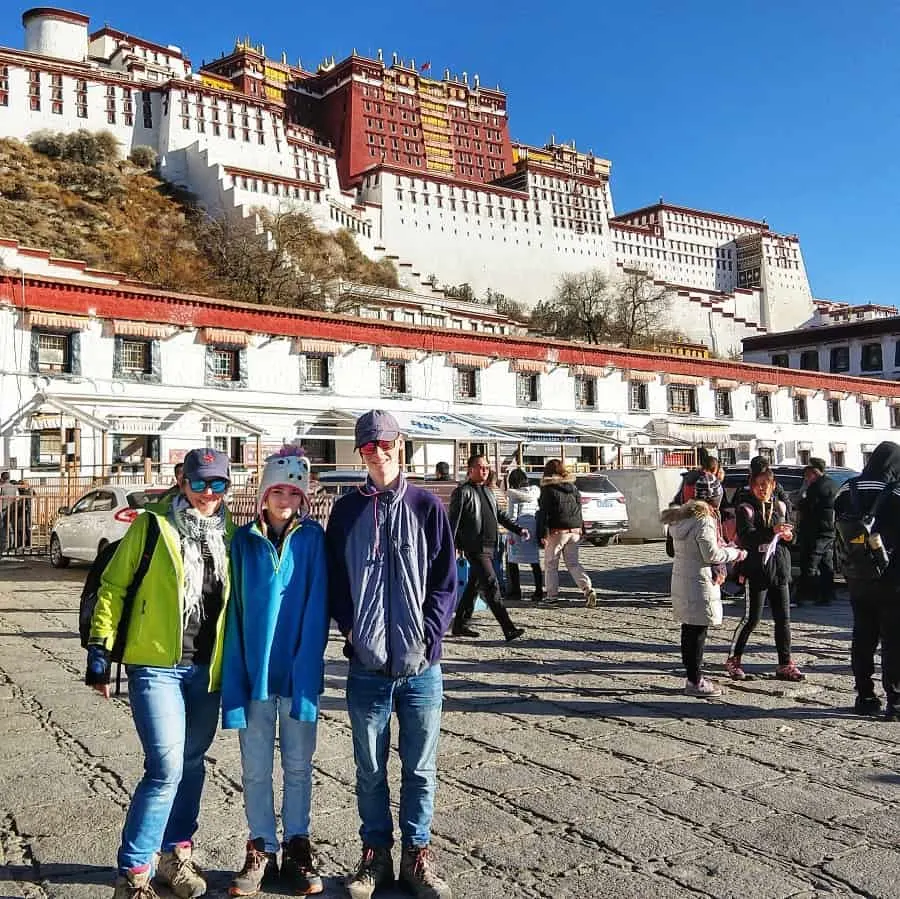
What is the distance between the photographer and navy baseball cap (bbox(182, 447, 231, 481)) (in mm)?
3803

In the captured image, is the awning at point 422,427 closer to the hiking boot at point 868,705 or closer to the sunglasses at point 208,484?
the hiking boot at point 868,705

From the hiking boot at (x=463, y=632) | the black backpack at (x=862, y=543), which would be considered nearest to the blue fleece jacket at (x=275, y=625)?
the black backpack at (x=862, y=543)

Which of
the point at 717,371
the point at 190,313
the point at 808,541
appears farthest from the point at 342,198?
the point at 808,541

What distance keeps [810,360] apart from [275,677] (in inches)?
2491

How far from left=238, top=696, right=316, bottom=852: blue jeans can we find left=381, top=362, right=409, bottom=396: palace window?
27176 mm

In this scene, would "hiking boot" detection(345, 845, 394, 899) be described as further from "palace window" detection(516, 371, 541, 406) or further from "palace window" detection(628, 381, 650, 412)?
"palace window" detection(628, 381, 650, 412)

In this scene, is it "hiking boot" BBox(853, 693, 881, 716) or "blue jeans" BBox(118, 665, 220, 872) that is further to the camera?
"hiking boot" BBox(853, 693, 881, 716)

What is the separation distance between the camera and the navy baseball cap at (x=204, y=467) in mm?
3803

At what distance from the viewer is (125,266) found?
57125 millimetres

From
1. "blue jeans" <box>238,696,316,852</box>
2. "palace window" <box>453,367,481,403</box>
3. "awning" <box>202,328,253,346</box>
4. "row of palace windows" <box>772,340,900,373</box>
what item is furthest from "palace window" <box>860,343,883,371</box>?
"blue jeans" <box>238,696,316,852</box>

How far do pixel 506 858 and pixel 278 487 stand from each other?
1.92 meters

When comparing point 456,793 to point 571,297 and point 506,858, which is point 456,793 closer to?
point 506,858

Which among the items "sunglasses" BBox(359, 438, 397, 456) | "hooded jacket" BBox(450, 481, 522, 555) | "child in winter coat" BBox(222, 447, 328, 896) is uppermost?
"sunglasses" BBox(359, 438, 397, 456)

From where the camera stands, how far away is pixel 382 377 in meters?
31.0
